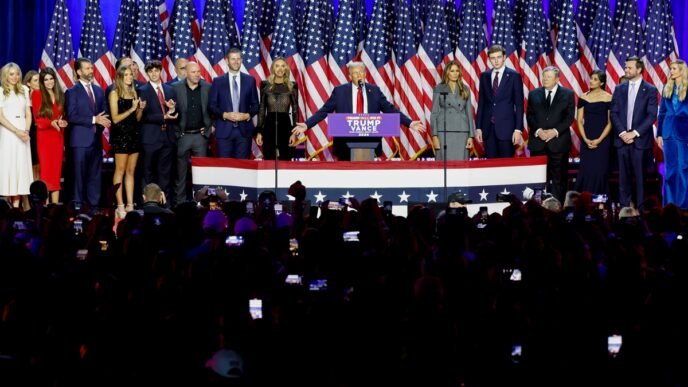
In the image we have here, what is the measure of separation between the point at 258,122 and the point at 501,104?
7.92 ft

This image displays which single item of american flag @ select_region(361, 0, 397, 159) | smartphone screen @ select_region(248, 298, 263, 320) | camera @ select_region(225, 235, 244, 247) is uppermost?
american flag @ select_region(361, 0, 397, 159)

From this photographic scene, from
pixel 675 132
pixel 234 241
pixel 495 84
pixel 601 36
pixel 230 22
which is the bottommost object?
pixel 234 241

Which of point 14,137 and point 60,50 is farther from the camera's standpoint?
point 60,50

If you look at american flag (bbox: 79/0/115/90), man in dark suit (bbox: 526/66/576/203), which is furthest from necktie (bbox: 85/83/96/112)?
man in dark suit (bbox: 526/66/576/203)

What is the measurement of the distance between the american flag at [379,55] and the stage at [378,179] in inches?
128

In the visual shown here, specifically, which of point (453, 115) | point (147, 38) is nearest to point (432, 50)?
point (453, 115)

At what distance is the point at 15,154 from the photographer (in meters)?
11.4

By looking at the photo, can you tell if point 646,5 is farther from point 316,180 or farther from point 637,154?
point 316,180

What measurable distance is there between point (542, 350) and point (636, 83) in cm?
855

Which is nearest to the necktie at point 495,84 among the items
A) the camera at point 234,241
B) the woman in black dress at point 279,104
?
the woman in black dress at point 279,104

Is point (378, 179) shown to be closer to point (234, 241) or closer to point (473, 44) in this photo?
point (473, 44)

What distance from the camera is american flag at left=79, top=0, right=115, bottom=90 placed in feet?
46.1

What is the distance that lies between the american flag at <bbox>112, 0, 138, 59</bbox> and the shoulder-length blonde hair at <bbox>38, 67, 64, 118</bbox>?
2.73 m

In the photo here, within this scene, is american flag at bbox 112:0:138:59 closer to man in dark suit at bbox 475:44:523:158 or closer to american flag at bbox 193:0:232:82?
american flag at bbox 193:0:232:82
